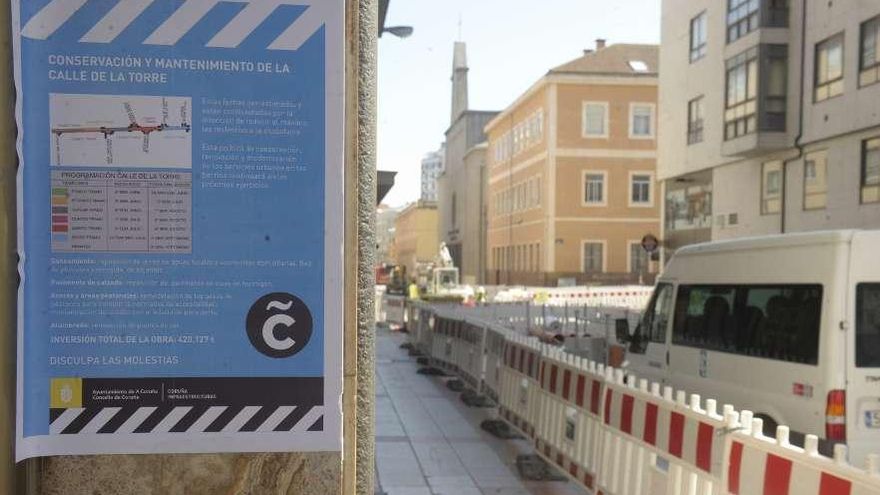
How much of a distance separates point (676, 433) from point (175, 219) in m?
3.55

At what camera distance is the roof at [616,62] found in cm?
5309

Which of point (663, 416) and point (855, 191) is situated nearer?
point (663, 416)

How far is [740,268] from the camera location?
8195mm

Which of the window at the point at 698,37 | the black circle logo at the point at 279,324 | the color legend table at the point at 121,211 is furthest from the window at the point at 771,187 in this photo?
the color legend table at the point at 121,211

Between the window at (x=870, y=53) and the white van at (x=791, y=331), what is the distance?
16.2m

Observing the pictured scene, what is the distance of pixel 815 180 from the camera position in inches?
1009

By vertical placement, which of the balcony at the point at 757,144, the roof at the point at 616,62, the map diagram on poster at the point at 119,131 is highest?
the roof at the point at 616,62

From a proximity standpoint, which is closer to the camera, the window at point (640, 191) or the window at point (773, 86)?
the window at point (773, 86)

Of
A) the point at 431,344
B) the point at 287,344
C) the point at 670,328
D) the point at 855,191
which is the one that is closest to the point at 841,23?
the point at 855,191

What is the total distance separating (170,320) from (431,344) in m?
13.5

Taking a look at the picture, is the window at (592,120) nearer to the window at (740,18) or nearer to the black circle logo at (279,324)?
the window at (740,18)

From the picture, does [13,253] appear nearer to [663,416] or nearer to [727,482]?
[727,482]

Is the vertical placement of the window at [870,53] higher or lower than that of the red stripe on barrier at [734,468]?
higher

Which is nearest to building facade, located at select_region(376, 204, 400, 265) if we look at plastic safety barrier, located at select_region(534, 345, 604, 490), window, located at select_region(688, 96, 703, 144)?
window, located at select_region(688, 96, 703, 144)
